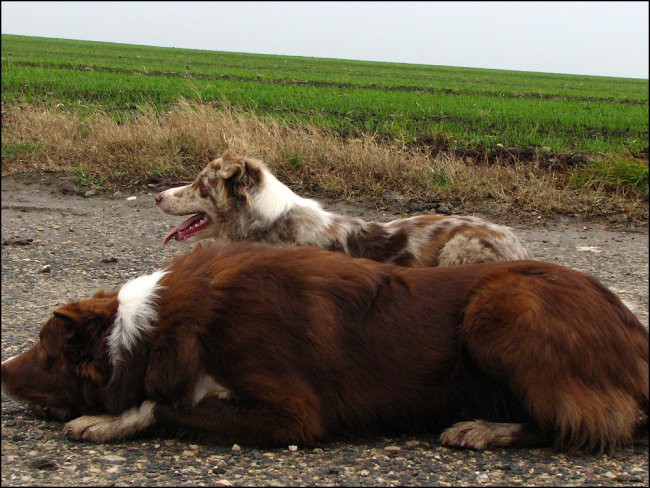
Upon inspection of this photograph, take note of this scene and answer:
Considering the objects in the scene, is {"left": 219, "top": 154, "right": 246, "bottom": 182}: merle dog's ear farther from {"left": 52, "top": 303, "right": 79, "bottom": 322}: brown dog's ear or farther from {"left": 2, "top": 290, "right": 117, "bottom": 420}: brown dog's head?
{"left": 52, "top": 303, "right": 79, "bottom": 322}: brown dog's ear

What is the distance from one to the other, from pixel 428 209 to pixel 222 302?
736 cm

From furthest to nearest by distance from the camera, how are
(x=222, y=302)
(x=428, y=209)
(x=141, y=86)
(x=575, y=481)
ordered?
(x=141, y=86)
(x=428, y=209)
(x=222, y=302)
(x=575, y=481)

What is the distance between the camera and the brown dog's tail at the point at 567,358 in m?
4.09

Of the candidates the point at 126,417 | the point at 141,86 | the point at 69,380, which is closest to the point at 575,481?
the point at 126,417

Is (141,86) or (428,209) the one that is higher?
(141,86)

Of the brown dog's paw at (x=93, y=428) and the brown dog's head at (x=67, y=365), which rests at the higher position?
the brown dog's head at (x=67, y=365)

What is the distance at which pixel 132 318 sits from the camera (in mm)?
4223

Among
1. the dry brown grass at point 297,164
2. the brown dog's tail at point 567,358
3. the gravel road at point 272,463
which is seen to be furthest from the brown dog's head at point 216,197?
the dry brown grass at point 297,164

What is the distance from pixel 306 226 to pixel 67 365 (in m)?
3.30

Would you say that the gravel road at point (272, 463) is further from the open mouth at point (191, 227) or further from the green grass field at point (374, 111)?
the green grass field at point (374, 111)

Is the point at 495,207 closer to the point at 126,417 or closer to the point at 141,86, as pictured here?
the point at 126,417

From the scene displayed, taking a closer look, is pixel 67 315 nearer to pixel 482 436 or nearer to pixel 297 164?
pixel 482 436

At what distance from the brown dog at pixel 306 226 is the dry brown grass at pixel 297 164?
13.7ft

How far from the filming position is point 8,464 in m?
4.01
